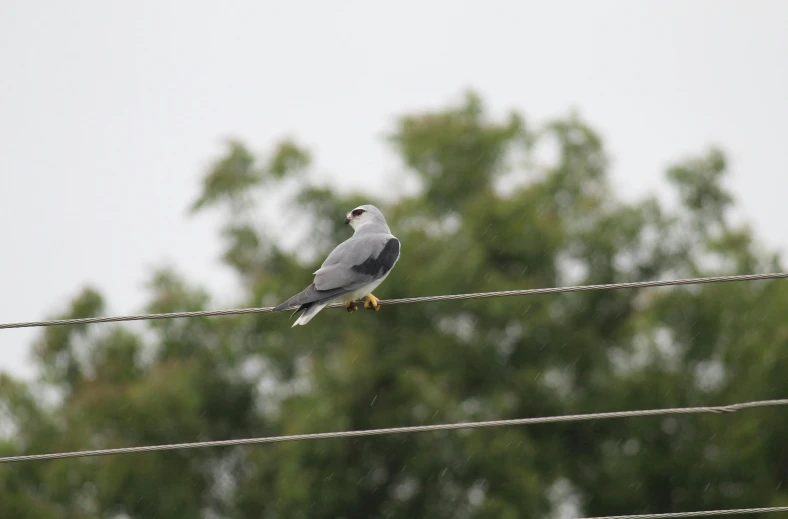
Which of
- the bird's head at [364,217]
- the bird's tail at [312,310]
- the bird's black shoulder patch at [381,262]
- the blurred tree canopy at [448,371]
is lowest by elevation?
the blurred tree canopy at [448,371]

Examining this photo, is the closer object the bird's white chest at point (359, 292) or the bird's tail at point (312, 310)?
the bird's tail at point (312, 310)

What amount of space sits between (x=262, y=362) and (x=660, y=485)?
8.39 meters

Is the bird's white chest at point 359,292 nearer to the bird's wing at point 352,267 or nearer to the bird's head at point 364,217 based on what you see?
the bird's wing at point 352,267

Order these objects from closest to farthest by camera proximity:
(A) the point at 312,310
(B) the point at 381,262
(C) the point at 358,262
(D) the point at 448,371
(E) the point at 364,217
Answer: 1. (A) the point at 312,310
2. (C) the point at 358,262
3. (B) the point at 381,262
4. (E) the point at 364,217
5. (D) the point at 448,371

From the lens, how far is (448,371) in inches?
799

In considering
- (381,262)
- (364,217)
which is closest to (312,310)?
(381,262)

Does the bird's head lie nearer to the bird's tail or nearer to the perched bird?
the perched bird

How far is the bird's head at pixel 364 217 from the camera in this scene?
9656mm

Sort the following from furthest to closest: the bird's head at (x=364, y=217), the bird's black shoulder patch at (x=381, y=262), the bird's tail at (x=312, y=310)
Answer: the bird's head at (x=364, y=217)
the bird's black shoulder patch at (x=381, y=262)
the bird's tail at (x=312, y=310)

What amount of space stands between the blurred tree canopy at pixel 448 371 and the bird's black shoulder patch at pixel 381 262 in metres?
10.1

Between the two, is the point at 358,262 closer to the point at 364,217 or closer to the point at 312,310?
the point at 312,310

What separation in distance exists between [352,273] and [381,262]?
442 mm

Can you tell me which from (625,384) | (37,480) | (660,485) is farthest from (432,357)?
(37,480)

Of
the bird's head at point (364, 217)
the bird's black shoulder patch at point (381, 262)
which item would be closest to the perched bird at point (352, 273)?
the bird's black shoulder patch at point (381, 262)
